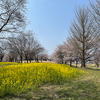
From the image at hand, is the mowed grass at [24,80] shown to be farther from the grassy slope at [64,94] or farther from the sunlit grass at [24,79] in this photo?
the grassy slope at [64,94]

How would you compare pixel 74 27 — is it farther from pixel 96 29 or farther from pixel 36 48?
pixel 36 48

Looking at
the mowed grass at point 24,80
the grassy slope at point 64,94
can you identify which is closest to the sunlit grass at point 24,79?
the mowed grass at point 24,80

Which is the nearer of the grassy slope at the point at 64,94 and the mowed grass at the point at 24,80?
the grassy slope at the point at 64,94

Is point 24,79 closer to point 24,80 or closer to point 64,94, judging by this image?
point 24,80

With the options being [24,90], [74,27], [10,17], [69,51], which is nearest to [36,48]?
[69,51]

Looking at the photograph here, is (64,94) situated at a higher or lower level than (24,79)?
lower

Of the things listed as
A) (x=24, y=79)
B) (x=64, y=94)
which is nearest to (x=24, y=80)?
(x=24, y=79)

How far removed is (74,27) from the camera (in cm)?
1541

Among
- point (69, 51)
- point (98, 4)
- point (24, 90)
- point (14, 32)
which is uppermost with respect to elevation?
point (98, 4)

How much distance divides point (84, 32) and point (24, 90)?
14.4 metres

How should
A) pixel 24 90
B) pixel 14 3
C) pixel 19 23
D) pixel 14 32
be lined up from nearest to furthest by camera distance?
pixel 24 90 < pixel 14 3 < pixel 19 23 < pixel 14 32

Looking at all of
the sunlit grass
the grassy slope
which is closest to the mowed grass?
the sunlit grass

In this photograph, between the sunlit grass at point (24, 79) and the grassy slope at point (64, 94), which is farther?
the sunlit grass at point (24, 79)

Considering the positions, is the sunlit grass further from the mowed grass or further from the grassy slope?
the grassy slope
